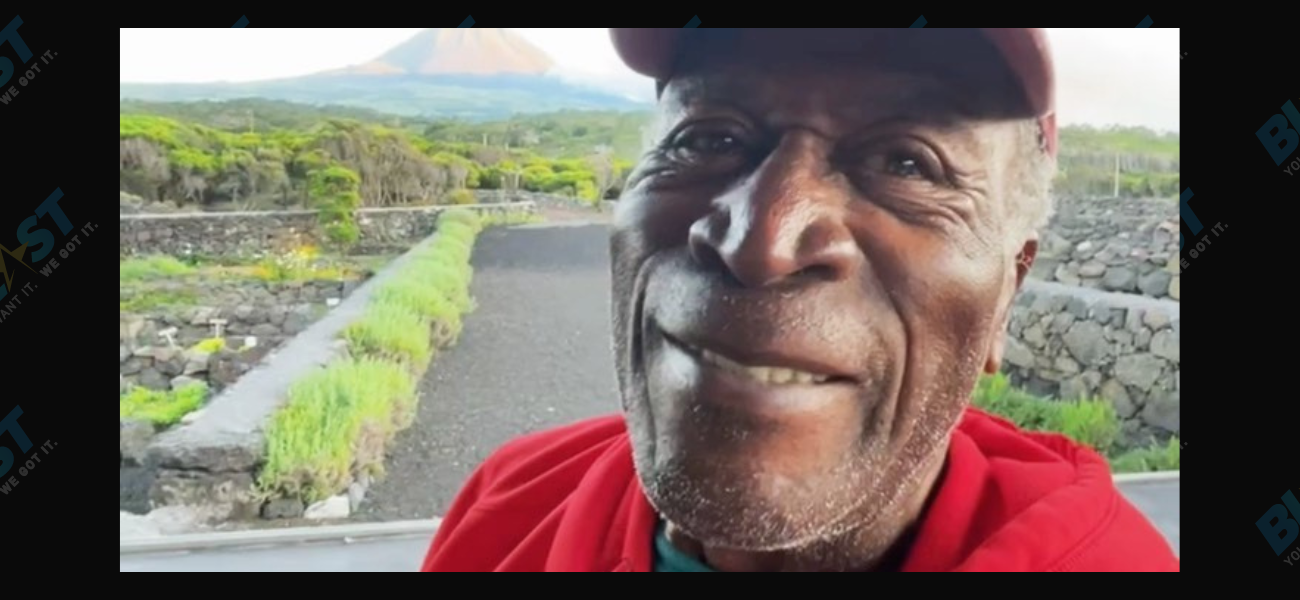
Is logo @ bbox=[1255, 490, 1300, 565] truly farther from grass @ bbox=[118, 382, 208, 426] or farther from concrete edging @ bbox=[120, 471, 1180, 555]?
grass @ bbox=[118, 382, 208, 426]

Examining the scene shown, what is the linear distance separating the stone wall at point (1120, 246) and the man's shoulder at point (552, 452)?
84cm

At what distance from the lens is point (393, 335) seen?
7.09 ft

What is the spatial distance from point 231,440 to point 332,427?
0.59 feet

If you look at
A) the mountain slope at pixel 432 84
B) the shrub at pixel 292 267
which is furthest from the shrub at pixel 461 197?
the shrub at pixel 292 267

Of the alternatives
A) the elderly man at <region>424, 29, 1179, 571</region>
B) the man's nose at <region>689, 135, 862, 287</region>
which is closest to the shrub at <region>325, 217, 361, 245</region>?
the elderly man at <region>424, 29, 1179, 571</region>

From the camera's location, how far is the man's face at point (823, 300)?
5.61 feet

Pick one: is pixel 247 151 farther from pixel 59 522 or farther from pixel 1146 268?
pixel 1146 268

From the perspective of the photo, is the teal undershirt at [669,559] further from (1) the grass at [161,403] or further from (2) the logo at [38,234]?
(2) the logo at [38,234]

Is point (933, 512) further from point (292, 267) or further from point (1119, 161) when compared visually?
point (292, 267)

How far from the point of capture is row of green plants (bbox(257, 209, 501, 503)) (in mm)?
2104

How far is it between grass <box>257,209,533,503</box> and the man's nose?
2.10ft

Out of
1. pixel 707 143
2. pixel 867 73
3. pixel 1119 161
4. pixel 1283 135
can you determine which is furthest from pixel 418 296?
pixel 1283 135

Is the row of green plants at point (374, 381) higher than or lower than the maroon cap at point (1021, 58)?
lower

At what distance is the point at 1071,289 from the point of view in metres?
2.10
